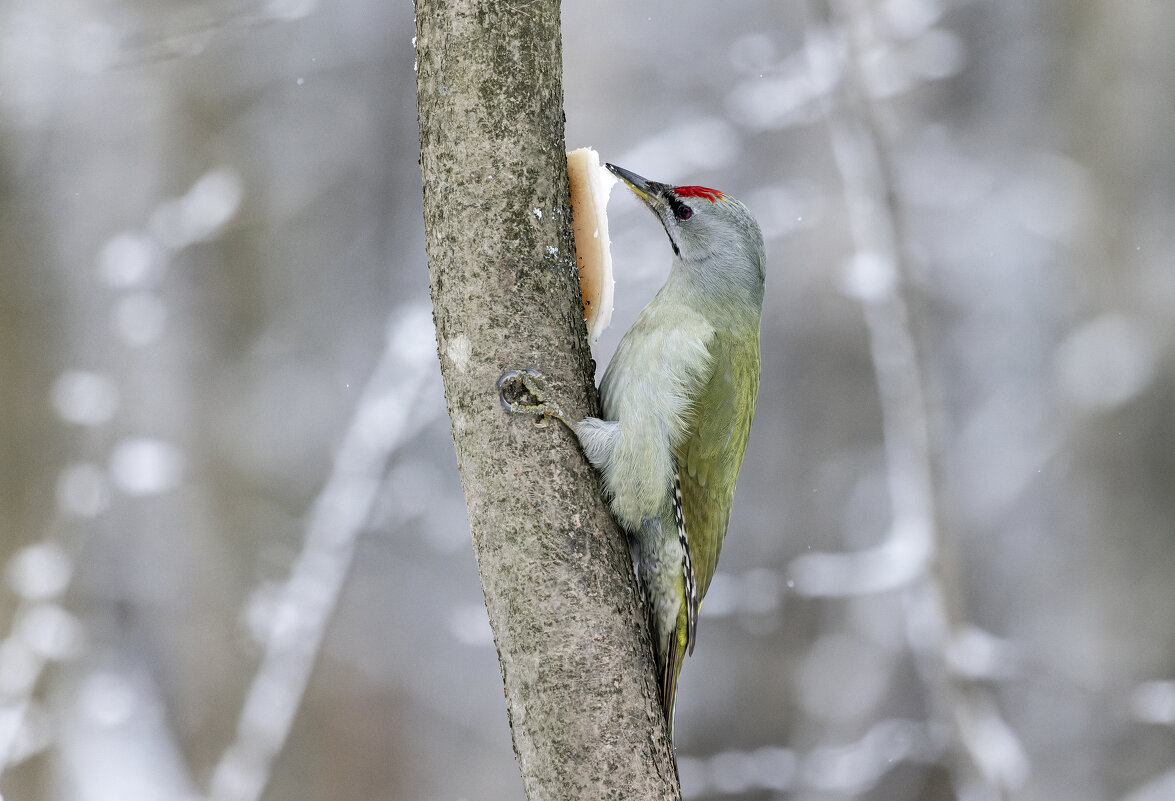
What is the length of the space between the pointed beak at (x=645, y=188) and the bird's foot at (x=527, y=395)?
0.79m

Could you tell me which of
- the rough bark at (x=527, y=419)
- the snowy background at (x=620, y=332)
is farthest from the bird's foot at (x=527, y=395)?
the snowy background at (x=620, y=332)

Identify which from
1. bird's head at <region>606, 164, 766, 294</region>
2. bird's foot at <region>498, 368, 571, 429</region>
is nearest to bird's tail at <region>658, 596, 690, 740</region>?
bird's foot at <region>498, 368, 571, 429</region>

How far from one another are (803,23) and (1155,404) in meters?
1.87

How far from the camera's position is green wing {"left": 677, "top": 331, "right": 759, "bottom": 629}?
193cm

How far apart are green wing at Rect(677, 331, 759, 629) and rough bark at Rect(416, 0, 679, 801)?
47 centimetres

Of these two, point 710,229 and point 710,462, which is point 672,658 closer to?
point 710,462

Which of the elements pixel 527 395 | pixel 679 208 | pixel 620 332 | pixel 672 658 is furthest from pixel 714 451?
pixel 620 332

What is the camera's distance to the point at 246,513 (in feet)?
10.4

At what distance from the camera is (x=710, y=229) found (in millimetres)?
2066

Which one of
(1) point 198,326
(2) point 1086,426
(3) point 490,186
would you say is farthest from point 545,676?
(2) point 1086,426

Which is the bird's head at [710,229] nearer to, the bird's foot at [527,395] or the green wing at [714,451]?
the green wing at [714,451]

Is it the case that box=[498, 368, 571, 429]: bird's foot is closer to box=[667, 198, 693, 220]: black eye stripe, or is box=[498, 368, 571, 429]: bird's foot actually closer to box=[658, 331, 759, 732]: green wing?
box=[658, 331, 759, 732]: green wing

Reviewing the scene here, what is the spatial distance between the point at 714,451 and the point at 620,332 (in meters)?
1.32

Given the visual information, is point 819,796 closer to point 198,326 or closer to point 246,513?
point 246,513
